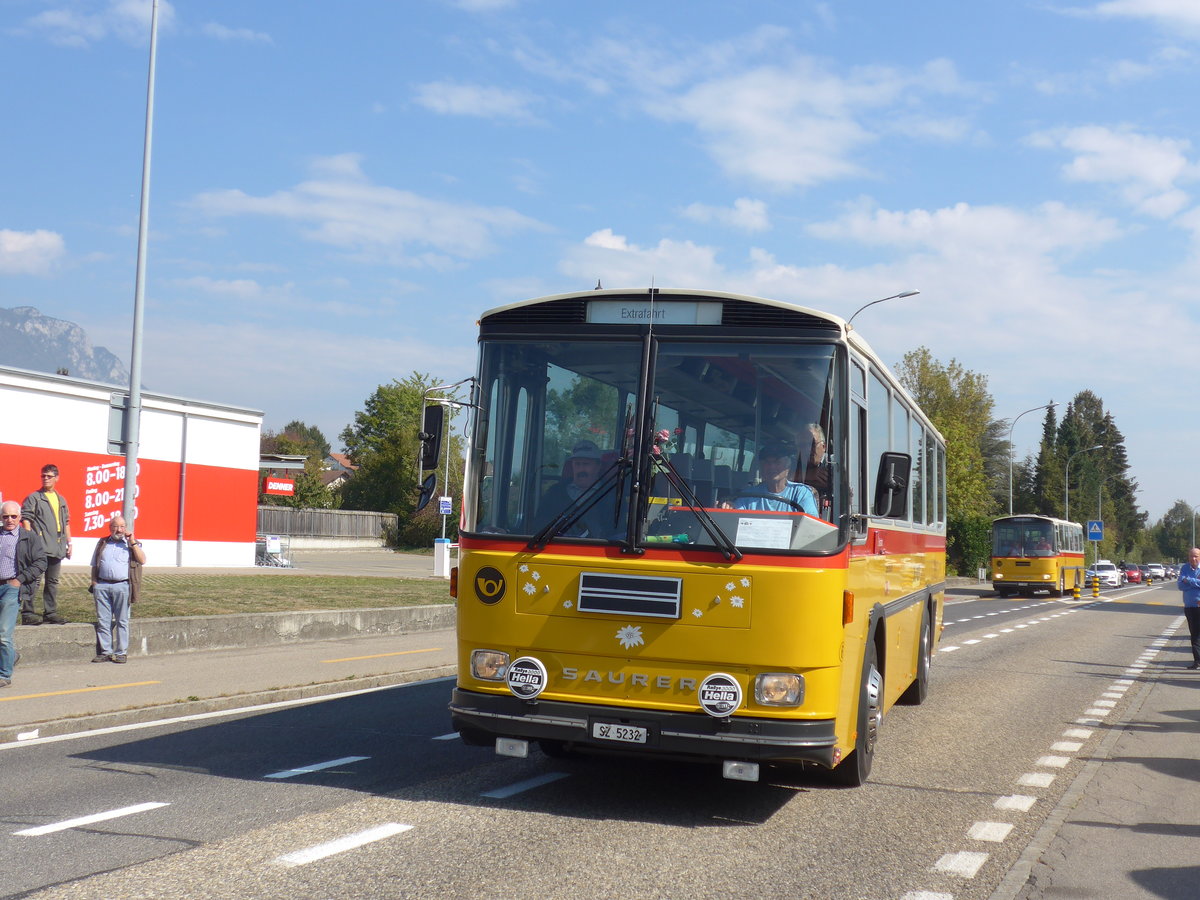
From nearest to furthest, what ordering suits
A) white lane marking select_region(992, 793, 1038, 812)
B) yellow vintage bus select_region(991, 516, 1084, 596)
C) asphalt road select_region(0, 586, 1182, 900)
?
1. asphalt road select_region(0, 586, 1182, 900)
2. white lane marking select_region(992, 793, 1038, 812)
3. yellow vintage bus select_region(991, 516, 1084, 596)

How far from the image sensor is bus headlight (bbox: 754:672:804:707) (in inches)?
261

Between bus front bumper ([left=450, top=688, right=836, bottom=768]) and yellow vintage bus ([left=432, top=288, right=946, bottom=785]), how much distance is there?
11mm

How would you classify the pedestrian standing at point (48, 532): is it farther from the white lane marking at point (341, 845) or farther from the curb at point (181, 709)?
the white lane marking at point (341, 845)

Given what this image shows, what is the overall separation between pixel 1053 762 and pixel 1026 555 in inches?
1597

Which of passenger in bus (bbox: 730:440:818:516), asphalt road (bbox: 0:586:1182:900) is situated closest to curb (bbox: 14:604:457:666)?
asphalt road (bbox: 0:586:1182:900)

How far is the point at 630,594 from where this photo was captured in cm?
685

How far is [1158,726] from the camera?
11.8 m

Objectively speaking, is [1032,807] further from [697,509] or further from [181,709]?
[181,709]

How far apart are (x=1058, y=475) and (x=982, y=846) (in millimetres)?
117701

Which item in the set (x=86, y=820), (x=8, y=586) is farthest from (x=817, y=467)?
(x=8, y=586)

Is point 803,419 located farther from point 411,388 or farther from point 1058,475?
point 1058,475

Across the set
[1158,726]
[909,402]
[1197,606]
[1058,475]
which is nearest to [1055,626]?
[1197,606]

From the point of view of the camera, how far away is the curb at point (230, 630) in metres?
13.7

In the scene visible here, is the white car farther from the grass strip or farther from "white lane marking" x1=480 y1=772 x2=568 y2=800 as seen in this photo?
"white lane marking" x1=480 y1=772 x2=568 y2=800
